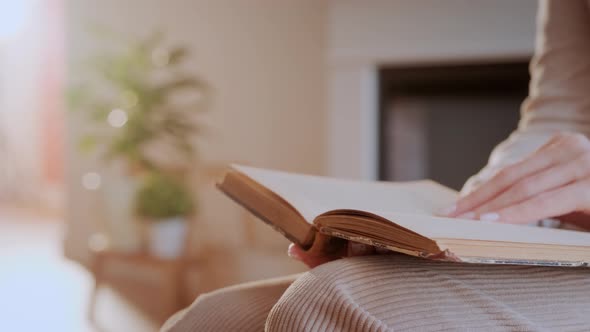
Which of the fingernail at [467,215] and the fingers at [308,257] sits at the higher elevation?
the fingernail at [467,215]

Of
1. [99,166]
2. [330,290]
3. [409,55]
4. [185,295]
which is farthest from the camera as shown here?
[99,166]

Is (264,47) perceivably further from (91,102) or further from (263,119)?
(91,102)

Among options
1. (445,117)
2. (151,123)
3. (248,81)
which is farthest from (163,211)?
(445,117)

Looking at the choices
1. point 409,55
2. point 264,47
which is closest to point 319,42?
point 264,47

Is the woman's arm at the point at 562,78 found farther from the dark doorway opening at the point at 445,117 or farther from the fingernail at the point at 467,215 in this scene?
the dark doorway opening at the point at 445,117

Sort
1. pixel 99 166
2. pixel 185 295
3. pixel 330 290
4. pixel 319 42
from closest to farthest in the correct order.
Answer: pixel 330 290 → pixel 185 295 → pixel 319 42 → pixel 99 166

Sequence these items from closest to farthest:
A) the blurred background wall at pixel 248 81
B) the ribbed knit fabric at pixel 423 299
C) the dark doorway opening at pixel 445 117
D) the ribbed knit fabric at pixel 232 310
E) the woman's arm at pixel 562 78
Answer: the ribbed knit fabric at pixel 423 299 < the ribbed knit fabric at pixel 232 310 < the woman's arm at pixel 562 78 < the dark doorway opening at pixel 445 117 < the blurred background wall at pixel 248 81

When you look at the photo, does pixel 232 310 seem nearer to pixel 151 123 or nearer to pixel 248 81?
pixel 151 123

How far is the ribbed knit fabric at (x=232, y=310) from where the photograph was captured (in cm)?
48

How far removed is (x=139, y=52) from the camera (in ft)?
8.71

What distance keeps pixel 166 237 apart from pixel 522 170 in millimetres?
1964

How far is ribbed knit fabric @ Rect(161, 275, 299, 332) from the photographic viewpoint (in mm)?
480

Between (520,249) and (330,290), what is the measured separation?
132 mm

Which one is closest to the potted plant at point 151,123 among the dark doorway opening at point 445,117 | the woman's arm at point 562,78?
the dark doorway opening at point 445,117
